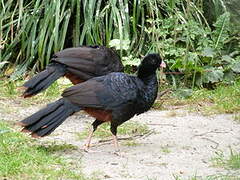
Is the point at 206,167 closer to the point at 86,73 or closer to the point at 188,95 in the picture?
the point at 86,73

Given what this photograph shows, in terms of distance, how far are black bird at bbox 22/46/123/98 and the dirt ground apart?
510mm

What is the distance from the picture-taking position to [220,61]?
7547mm

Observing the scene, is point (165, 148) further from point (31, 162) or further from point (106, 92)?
point (31, 162)

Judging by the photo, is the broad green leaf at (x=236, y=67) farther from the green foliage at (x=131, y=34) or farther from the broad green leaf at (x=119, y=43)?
the broad green leaf at (x=119, y=43)

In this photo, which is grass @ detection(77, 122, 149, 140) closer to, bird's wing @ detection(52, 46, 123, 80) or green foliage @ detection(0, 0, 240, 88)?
bird's wing @ detection(52, 46, 123, 80)

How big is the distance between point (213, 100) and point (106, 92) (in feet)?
7.10

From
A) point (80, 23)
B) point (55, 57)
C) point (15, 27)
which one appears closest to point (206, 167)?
point (55, 57)

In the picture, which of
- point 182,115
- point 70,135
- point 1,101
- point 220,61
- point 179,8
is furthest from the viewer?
point 179,8

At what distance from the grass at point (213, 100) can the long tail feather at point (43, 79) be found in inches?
58.2

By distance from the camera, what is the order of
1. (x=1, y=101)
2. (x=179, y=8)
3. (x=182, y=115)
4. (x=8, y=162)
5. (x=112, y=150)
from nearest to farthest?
(x=8, y=162) → (x=112, y=150) → (x=182, y=115) → (x=1, y=101) → (x=179, y=8)

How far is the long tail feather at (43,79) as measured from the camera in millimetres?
5371

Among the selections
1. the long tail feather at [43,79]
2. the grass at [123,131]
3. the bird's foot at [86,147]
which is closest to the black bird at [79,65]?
the long tail feather at [43,79]

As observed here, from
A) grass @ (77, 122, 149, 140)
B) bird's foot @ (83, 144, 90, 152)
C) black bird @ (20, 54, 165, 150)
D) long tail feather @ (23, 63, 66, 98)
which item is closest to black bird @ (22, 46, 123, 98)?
long tail feather @ (23, 63, 66, 98)

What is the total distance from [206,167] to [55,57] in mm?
1978
